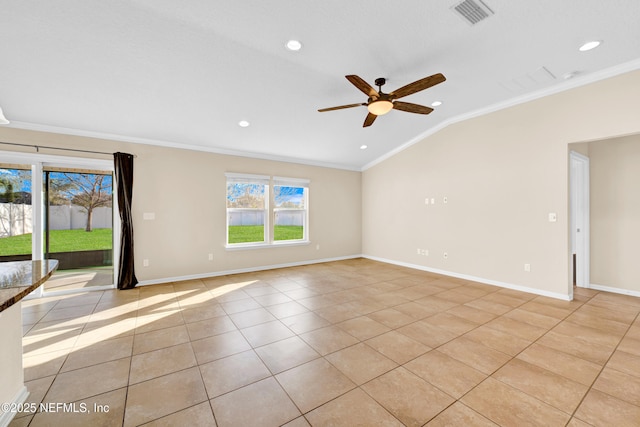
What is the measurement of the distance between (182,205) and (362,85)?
4.03 meters

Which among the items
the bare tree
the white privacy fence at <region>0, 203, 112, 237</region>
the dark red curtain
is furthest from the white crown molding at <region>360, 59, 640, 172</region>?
the white privacy fence at <region>0, 203, 112, 237</region>

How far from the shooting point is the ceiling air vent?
2.33 m

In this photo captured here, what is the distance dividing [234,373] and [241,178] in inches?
164

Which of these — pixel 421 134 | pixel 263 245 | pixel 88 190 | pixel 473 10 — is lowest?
pixel 263 245

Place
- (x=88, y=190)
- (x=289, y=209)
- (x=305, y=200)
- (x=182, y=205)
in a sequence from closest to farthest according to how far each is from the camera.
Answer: (x=88, y=190), (x=182, y=205), (x=289, y=209), (x=305, y=200)

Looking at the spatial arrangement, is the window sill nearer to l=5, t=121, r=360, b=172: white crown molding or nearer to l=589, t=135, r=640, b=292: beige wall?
l=5, t=121, r=360, b=172: white crown molding

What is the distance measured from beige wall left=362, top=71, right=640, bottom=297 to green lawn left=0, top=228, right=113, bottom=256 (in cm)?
643

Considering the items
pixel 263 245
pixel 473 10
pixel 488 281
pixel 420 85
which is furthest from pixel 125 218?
pixel 488 281

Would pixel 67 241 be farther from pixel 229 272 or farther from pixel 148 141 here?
pixel 229 272

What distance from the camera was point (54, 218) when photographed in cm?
441

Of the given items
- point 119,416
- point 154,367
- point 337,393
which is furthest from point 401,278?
point 119,416

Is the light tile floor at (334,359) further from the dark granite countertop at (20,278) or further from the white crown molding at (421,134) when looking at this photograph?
the white crown molding at (421,134)

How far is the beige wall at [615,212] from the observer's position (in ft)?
13.2

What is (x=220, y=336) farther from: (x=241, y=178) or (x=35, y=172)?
(x=35, y=172)
